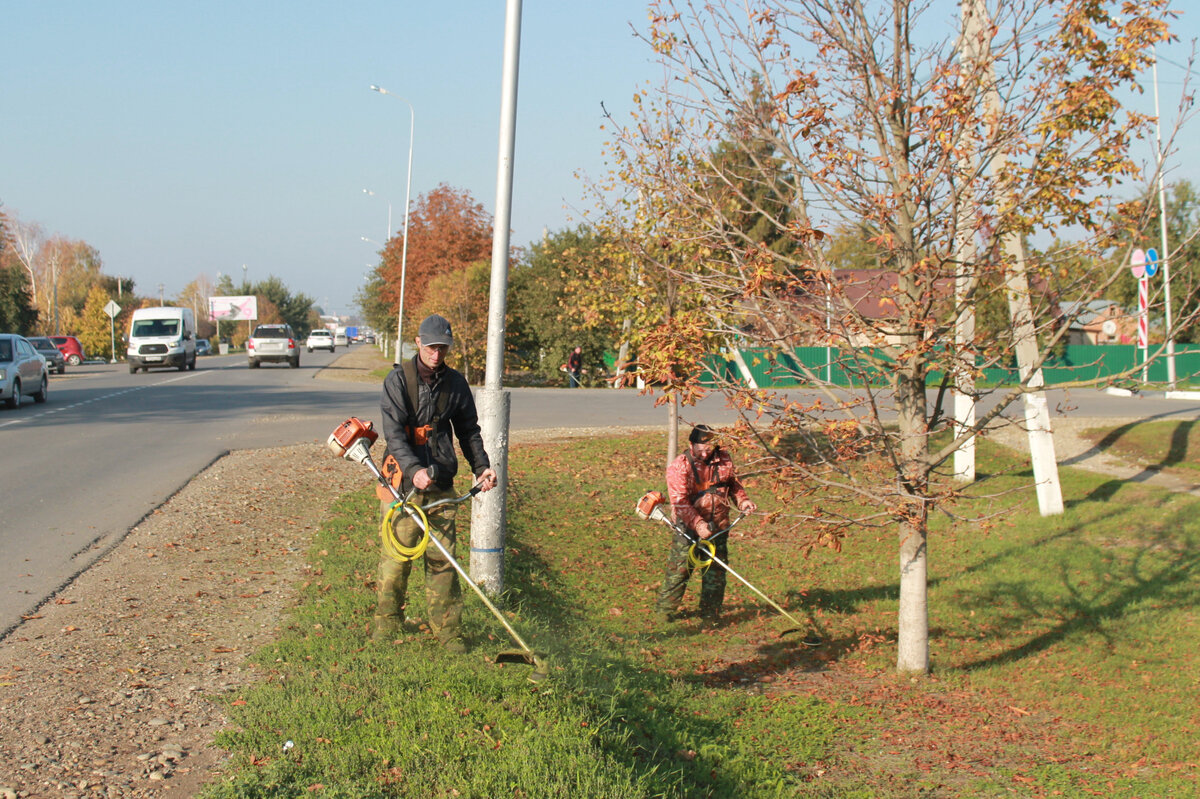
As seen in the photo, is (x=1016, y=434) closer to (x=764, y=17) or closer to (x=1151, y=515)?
(x=1151, y=515)

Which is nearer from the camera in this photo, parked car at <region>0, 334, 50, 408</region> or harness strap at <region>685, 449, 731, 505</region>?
harness strap at <region>685, 449, 731, 505</region>

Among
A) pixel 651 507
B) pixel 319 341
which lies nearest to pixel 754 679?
pixel 651 507

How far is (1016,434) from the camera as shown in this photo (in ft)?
58.2

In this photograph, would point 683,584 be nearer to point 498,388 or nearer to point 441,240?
point 498,388

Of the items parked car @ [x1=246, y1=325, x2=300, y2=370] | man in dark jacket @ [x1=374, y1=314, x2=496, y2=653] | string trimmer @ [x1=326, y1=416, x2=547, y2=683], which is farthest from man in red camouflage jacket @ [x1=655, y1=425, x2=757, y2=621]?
parked car @ [x1=246, y1=325, x2=300, y2=370]

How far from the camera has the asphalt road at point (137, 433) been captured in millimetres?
8195

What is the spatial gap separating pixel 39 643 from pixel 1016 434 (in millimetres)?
16282

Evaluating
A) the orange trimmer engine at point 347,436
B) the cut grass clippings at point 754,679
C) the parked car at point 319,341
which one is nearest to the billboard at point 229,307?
the parked car at point 319,341

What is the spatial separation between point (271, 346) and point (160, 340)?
5.72m

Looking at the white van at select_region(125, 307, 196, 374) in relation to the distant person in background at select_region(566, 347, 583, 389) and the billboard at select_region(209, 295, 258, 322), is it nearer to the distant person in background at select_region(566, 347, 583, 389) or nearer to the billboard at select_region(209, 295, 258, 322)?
the distant person in background at select_region(566, 347, 583, 389)

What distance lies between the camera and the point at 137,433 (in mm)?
16094

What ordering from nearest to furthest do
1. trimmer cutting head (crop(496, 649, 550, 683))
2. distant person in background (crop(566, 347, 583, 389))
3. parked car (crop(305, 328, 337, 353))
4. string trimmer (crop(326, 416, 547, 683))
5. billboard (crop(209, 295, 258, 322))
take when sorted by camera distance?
trimmer cutting head (crop(496, 649, 550, 683))
string trimmer (crop(326, 416, 547, 683))
distant person in background (crop(566, 347, 583, 389))
parked car (crop(305, 328, 337, 353))
billboard (crop(209, 295, 258, 322))

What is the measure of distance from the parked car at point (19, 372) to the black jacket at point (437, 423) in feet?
60.7

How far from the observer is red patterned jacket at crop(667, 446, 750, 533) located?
767 centimetres
